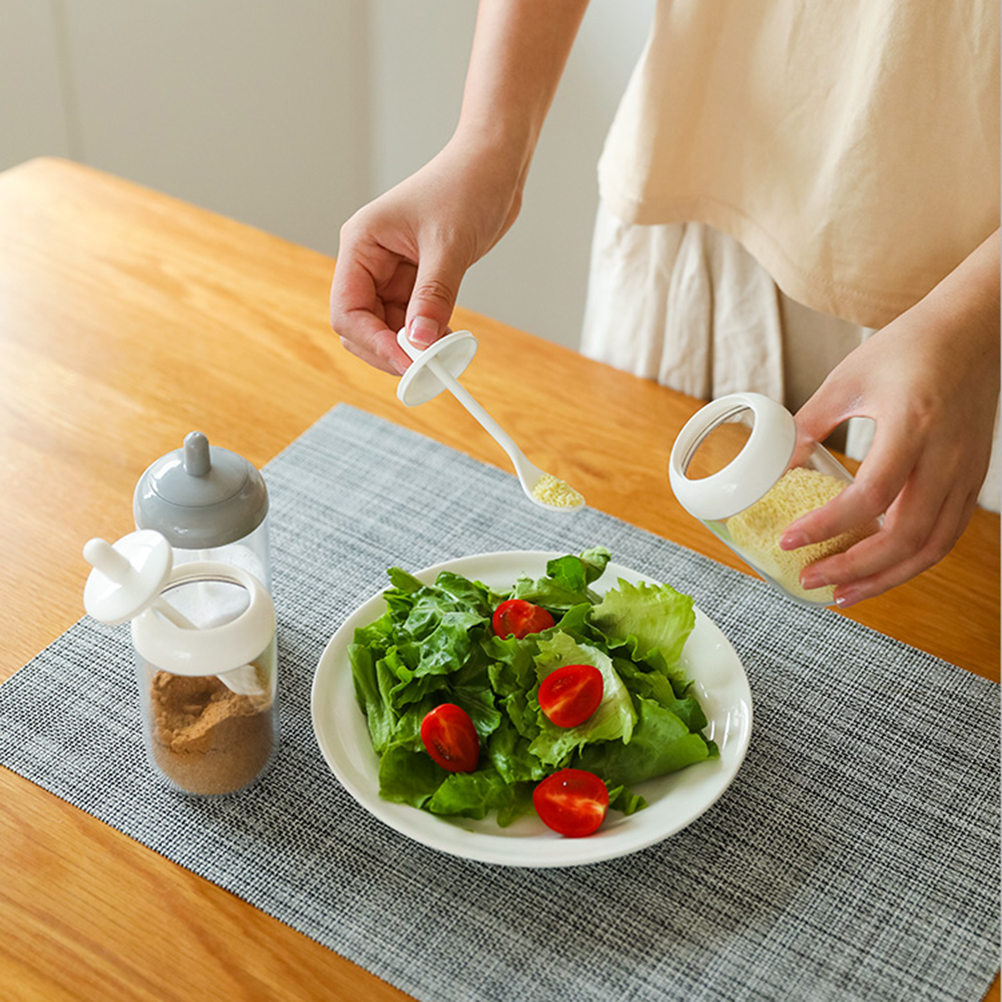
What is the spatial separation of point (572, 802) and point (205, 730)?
24 cm

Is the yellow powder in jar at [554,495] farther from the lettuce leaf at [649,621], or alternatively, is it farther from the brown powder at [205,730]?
the brown powder at [205,730]

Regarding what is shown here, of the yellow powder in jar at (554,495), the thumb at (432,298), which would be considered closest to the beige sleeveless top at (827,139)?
the thumb at (432,298)

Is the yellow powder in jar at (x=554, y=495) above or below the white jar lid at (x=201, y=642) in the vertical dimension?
below

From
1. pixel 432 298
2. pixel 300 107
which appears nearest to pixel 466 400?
pixel 432 298

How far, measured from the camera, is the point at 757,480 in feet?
2.24

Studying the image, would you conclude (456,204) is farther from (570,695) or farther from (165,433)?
(570,695)

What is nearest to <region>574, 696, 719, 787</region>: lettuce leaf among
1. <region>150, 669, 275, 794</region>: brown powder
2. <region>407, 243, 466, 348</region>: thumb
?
<region>150, 669, 275, 794</region>: brown powder

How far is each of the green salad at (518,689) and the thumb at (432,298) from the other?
19cm

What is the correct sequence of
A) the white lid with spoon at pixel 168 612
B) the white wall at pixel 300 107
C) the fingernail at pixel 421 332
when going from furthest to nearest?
the white wall at pixel 300 107 → the fingernail at pixel 421 332 → the white lid with spoon at pixel 168 612

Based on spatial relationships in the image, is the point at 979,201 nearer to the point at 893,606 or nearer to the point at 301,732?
the point at 893,606

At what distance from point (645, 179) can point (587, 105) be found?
4.09 feet

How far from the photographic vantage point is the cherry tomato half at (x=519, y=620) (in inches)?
31.6

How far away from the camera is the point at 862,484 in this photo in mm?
732

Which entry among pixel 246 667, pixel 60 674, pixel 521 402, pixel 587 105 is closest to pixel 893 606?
pixel 521 402
